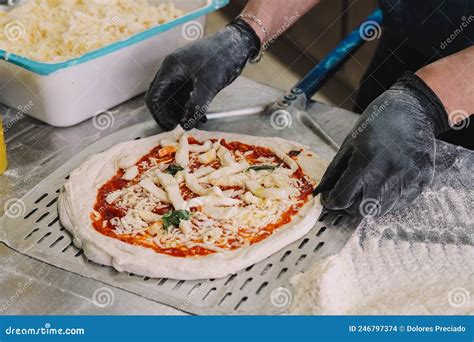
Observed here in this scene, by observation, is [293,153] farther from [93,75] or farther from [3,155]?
[3,155]

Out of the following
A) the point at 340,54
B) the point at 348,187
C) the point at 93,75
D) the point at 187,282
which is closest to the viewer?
the point at 187,282

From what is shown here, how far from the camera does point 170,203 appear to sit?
5.50ft

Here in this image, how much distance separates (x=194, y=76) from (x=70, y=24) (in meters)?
0.46

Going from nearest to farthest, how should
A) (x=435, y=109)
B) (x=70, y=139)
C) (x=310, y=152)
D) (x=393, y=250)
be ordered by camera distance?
(x=393, y=250) < (x=435, y=109) < (x=310, y=152) < (x=70, y=139)

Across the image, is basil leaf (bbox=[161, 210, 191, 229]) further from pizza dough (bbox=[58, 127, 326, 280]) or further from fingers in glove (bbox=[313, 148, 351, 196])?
fingers in glove (bbox=[313, 148, 351, 196])

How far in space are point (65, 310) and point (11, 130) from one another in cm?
84

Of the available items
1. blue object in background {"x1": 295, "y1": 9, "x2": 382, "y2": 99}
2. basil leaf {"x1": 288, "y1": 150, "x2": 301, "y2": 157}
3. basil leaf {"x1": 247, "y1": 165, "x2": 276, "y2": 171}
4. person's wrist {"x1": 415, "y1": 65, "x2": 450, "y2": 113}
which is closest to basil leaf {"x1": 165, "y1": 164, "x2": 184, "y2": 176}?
basil leaf {"x1": 247, "y1": 165, "x2": 276, "y2": 171}

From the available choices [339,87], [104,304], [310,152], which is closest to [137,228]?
[104,304]

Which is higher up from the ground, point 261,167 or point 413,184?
point 413,184

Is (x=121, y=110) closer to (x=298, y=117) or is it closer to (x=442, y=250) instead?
(x=298, y=117)

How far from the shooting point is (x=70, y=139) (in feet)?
6.64

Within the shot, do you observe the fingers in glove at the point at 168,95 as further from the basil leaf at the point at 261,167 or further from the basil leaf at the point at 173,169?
the basil leaf at the point at 261,167

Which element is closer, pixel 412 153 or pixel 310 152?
pixel 412 153

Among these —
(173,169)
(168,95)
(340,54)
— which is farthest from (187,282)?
(340,54)
